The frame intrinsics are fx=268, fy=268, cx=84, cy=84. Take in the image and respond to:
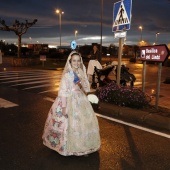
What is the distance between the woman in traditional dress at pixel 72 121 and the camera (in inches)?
176

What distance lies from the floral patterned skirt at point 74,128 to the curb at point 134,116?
235 centimetres

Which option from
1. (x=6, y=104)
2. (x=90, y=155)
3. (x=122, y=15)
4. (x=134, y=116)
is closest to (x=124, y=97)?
(x=134, y=116)

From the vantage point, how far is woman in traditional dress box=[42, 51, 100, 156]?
4461 millimetres

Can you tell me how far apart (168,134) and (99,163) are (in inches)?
83.9

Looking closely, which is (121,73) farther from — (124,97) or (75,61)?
(75,61)

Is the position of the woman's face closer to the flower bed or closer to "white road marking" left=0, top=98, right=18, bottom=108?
the flower bed

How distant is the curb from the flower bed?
21cm

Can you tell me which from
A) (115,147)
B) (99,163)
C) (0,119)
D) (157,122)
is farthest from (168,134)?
(0,119)

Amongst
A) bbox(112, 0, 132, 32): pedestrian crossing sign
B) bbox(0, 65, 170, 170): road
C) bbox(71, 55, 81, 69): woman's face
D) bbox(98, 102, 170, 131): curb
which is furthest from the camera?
bbox(112, 0, 132, 32): pedestrian crossing sign

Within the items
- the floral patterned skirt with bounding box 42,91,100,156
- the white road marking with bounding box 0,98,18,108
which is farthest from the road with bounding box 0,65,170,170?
the white road marking with bounding box 0,98,18,108

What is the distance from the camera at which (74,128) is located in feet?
14.6

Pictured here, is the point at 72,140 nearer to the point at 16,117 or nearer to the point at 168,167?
the point at 168,167

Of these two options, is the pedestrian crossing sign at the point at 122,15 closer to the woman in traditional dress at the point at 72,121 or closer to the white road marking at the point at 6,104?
the woman in traditional dress at the point at 72,121

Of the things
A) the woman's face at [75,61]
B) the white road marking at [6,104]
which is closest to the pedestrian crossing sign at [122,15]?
the woman's face at [75,61]
